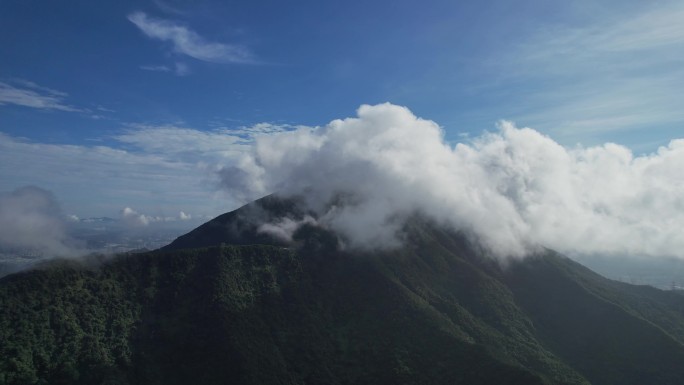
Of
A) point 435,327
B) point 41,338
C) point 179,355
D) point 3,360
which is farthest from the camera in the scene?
point 435,327

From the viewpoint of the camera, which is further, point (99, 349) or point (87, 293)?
point (87, 293)

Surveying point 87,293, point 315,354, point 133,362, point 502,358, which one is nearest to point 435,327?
point 502,358

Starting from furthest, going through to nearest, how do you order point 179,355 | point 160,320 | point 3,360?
point 160,320, point 179,355, point 3,360

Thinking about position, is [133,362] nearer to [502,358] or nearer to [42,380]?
[42,380]

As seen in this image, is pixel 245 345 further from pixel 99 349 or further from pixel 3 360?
pixel 3 360

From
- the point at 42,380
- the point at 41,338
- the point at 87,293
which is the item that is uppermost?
the point at 87,293

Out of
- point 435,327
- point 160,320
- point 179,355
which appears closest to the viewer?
point 179,355

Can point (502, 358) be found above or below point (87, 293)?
below

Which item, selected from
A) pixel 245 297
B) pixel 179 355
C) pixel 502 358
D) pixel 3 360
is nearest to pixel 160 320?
pixel 179 355

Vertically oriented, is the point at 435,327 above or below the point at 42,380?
above
